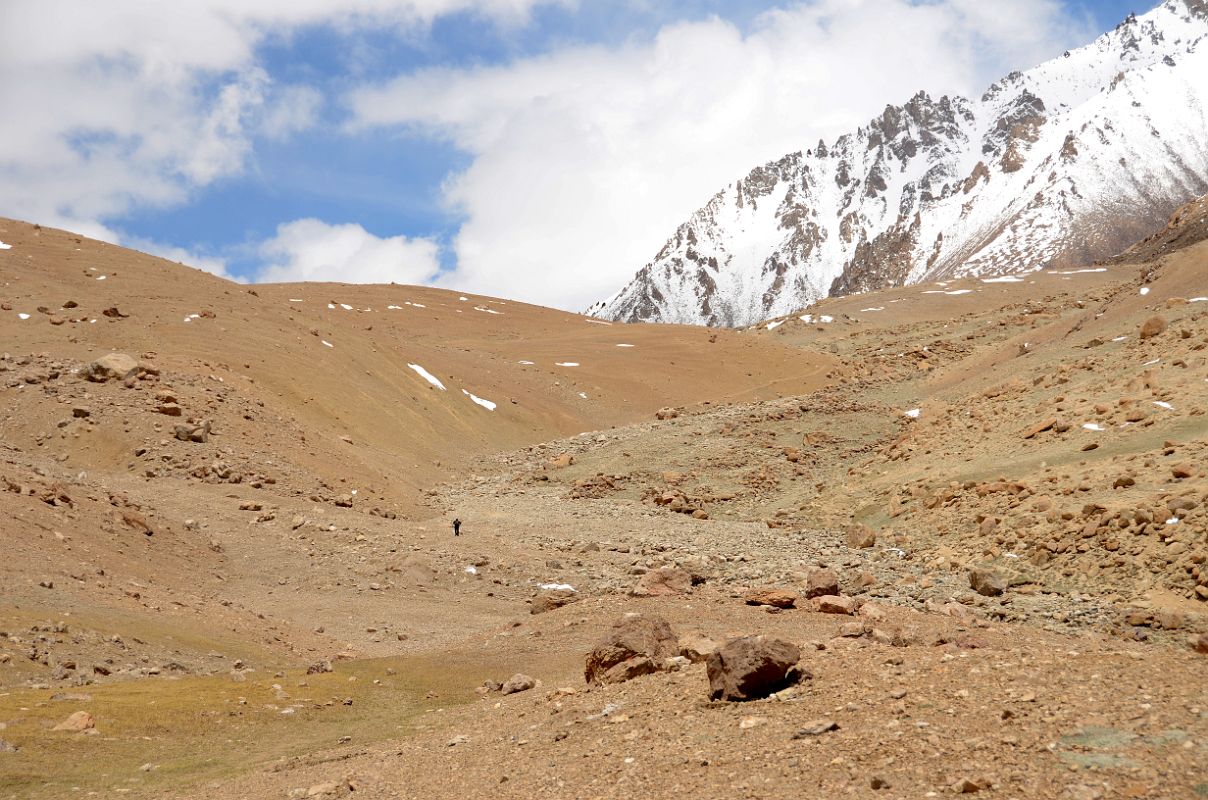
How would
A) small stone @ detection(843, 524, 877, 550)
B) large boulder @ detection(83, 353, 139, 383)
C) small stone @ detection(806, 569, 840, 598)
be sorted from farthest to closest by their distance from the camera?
large boulder @ detection(83, 353, 139, 383) → small stone @ detection(843, 524, 877, 550) → small stone @ detection(806, 569, 840, 598)

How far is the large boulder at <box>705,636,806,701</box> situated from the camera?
8.97 metres

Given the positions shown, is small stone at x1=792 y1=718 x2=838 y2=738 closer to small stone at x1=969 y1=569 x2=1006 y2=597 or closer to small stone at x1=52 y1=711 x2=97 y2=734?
small stone at x1=52 y1=711 x2=97 y2=734

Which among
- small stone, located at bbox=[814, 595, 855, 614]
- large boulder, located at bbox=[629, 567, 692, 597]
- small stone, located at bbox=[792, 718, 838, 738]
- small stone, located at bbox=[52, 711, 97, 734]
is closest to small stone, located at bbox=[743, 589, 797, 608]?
small stone, located at bbox=[814, 595, 855, 614]

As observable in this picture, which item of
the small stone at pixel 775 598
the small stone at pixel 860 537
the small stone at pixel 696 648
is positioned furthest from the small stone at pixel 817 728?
the small stone at pixel 860 537

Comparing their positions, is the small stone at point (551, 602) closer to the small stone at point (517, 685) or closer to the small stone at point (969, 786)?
the small stone at point (517, 685)

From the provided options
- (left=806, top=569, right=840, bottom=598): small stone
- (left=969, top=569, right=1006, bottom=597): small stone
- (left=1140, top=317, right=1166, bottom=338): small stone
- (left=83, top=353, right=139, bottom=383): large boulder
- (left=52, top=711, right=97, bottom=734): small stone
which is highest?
(left=83, top=353, right=139, bottom=383): large boulder

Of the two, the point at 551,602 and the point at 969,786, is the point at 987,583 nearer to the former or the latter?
the point at 551,602

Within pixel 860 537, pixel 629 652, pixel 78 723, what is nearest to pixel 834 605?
pixel 629 652

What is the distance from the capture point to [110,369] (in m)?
28.2

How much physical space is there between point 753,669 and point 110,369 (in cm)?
2409

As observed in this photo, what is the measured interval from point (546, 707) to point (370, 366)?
103ft

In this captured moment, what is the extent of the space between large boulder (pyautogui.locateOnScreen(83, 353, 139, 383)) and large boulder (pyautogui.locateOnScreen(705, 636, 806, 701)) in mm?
23346

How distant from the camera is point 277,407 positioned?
30.9m

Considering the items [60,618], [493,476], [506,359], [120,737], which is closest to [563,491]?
[493,476]
